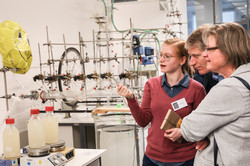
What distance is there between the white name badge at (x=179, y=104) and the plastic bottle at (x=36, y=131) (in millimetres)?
764

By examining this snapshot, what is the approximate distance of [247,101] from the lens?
1009 millimetres

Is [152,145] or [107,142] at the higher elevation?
[152,145]

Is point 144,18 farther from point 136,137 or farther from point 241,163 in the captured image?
point 241,163

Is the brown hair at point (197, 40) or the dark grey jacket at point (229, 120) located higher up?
the brown hair at point (197, 40)

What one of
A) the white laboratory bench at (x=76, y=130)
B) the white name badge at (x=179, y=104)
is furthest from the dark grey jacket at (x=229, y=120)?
the white laboratory bench at (x=76, y=130)

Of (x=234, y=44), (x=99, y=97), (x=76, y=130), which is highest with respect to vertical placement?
(x=234, y=44)

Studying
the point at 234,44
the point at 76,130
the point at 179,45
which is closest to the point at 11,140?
the point at 179,45

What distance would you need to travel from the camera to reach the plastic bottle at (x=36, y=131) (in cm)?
166

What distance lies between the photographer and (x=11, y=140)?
1632 mm

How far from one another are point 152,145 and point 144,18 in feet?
17.3

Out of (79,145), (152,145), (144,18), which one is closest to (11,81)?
(79,145)

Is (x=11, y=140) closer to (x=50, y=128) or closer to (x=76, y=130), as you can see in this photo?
(x=50, y=128)

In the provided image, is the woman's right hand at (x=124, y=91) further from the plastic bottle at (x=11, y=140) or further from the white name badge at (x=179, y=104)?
the plastic bottle at (x=11, y=140)

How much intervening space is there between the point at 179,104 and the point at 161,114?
115 millimetres
